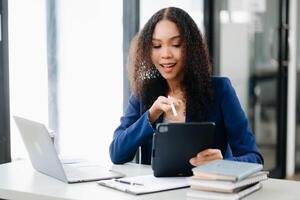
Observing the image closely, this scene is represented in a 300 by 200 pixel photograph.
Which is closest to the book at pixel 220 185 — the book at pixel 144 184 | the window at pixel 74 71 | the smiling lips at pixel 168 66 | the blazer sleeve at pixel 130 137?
the book at pixel 144 184

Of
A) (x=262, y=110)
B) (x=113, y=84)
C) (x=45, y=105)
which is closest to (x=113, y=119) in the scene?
(x=113, y=84)

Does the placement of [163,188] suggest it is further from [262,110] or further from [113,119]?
[262,110]

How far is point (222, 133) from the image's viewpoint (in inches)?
83.4

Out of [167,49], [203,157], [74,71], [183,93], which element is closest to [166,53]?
[167,49]

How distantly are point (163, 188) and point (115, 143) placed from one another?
20.6 inches

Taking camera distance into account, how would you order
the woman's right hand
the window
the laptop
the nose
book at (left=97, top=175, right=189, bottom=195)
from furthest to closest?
the window < the nose < the woman's right hand < the laptop < book at (left=97, top=175, right=189, bottom=195)

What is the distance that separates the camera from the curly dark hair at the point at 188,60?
2.06 meters

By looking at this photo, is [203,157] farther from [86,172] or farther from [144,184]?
[86,172]

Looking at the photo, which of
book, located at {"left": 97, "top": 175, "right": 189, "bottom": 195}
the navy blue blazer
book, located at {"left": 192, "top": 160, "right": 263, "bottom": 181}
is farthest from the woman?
book, located at {"left": 192, "top": 160, "right": 263, "bottom": 181}

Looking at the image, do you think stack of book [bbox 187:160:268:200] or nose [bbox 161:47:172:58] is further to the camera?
nose [bbox 161:47:172:58]

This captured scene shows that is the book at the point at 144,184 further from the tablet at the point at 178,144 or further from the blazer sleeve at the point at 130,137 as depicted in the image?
the blazer sleeve at the point at 130,137

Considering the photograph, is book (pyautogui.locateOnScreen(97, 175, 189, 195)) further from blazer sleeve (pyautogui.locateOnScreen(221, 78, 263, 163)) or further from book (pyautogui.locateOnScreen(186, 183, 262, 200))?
blazer sleeve (pyautogui.locateOnScreen(221, 78, 263, 163))

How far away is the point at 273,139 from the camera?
4664 millimetres

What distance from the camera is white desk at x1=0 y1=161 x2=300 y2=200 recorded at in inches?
61.5
